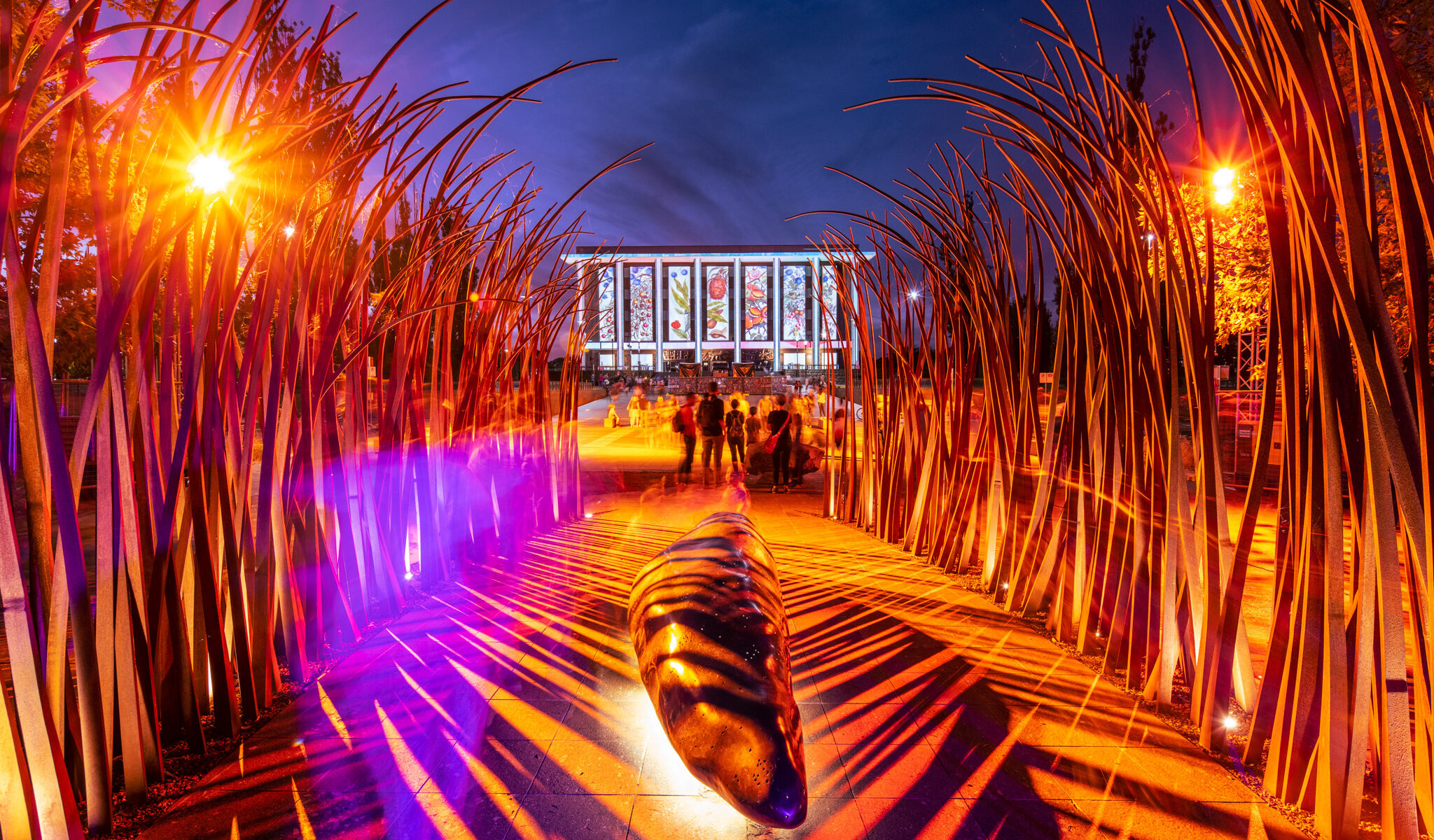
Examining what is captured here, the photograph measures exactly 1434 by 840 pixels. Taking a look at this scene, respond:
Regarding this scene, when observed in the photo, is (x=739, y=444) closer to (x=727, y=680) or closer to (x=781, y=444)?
(x=781, y=444)

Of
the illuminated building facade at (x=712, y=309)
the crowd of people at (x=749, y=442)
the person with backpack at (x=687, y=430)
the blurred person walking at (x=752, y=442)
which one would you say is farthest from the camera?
the illuminated building facade at (x=712, y=309)

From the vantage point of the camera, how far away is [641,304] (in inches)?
1786

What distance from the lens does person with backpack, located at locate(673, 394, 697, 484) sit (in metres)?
6.79

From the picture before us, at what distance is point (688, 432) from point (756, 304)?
4006 cm

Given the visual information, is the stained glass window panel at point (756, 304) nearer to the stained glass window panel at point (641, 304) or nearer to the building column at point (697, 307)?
the building column at point (697, 307)

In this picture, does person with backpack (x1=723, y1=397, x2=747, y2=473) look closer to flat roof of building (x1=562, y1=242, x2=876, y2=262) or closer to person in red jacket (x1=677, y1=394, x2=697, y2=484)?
person in red jacket (x1=677, y1=394, x2=697, y2=484)

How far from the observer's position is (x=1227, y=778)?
68.3 inches

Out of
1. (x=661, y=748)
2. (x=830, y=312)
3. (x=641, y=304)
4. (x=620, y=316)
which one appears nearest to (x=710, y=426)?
(x=830, y=312)

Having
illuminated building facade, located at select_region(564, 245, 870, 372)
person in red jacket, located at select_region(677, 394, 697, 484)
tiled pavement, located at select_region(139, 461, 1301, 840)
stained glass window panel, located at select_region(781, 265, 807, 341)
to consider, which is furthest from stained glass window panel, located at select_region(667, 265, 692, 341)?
tiled pavement, located at select_region(139, 461, 1301, 840)

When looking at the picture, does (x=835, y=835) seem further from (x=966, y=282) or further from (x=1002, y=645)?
(x=966, y=282)

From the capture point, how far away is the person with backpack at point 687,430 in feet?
22.3

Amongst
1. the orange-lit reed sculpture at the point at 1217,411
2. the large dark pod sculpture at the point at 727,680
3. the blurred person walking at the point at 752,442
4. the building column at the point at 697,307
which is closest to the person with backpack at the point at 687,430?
the blurred person walking at the point at 752,442

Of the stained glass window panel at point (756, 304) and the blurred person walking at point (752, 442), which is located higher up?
the stained glass window panel at point (756, 304)

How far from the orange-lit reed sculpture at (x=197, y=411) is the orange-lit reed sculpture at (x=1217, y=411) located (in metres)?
1.92
